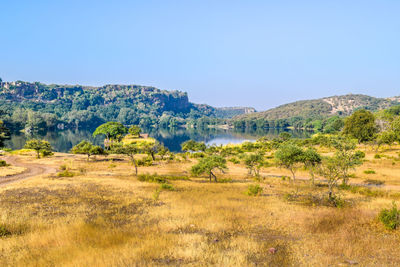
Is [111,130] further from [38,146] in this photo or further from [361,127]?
[361,127]

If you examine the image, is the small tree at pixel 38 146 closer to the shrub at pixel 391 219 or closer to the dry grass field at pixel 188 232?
the dry grass field at pixel 188 232

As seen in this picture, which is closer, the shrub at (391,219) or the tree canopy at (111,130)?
the shrub at (391,219)

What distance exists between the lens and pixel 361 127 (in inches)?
2896

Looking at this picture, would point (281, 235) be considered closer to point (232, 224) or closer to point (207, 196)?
point (232, 224)

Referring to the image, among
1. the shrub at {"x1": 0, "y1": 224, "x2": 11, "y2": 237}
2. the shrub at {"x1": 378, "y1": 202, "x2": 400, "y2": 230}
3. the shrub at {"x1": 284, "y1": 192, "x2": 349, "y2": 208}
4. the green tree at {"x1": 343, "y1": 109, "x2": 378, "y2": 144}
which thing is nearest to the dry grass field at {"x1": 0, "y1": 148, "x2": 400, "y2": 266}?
the shrub at {"x1": 0, "y1": 224, "x2": 11, "y2": 237}

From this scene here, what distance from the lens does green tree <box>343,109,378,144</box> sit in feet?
237

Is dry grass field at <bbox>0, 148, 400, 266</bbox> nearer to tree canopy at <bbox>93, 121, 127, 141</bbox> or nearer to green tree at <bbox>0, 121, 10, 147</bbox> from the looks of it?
green tree at <bbox>0, 121, 10, 147</bbox>

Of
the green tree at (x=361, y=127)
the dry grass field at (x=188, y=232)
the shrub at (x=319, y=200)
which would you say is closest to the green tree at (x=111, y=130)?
the dry grass field at (x=188, y=232)

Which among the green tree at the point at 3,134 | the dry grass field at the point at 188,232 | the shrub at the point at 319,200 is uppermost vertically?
the green tree at the point at 3,134

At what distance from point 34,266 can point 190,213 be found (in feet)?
27.1

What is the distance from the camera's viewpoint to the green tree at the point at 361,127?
72.4m

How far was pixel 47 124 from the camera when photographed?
191m

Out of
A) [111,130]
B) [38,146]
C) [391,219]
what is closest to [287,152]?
[391,219]

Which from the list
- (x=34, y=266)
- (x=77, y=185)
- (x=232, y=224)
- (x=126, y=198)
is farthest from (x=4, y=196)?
(x=232, y=224)
